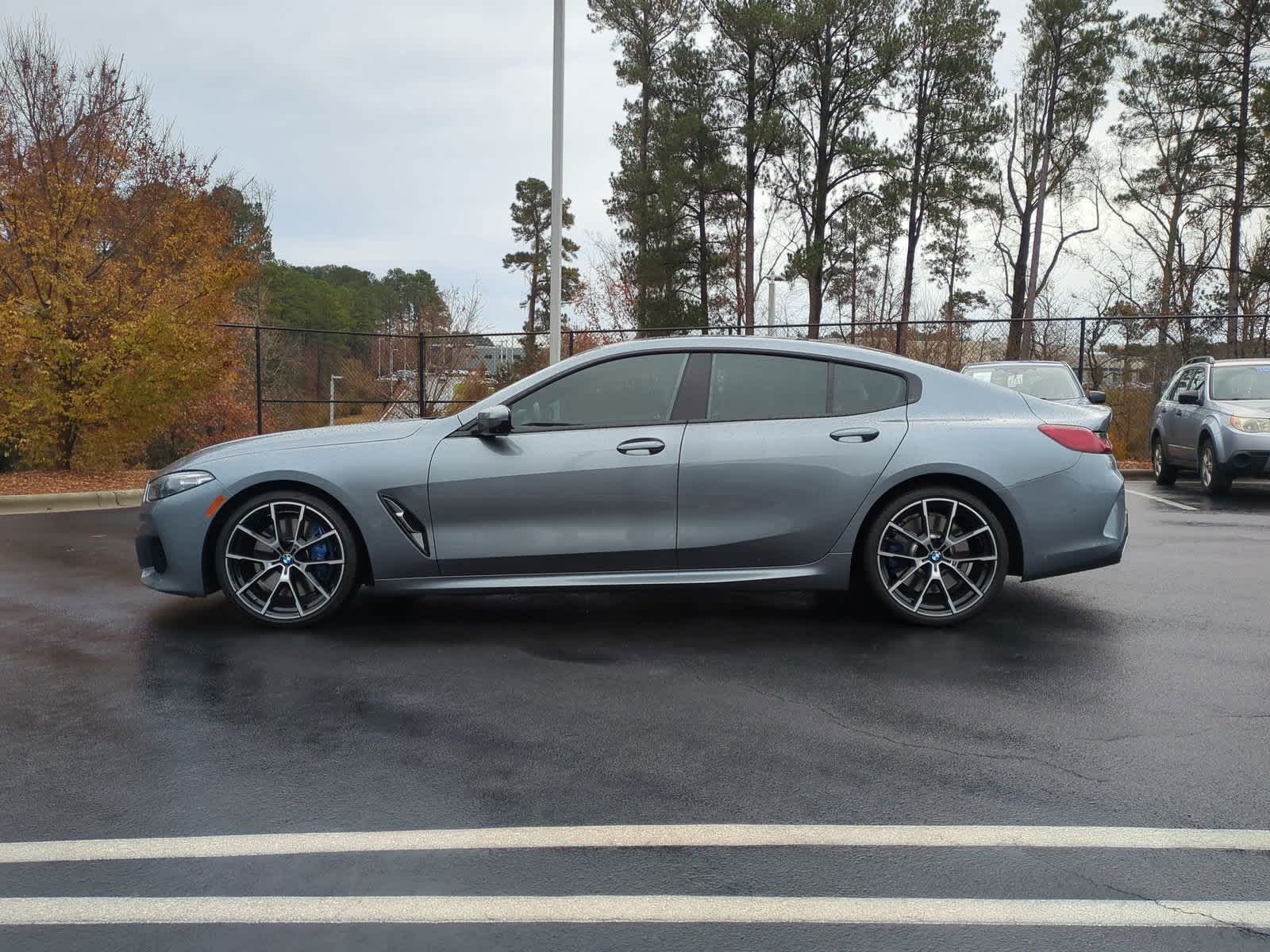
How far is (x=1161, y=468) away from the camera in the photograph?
14.8 meters

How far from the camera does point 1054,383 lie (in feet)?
41.1

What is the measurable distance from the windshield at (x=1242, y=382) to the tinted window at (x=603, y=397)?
33.2 feet

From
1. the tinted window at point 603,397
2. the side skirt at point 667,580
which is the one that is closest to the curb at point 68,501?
the side skirt at point 667,580

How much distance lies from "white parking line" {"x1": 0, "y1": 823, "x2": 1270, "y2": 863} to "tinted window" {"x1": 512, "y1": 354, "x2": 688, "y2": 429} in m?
2.85

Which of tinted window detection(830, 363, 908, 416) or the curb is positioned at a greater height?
tinted window detection(830, 363, 908, 416)

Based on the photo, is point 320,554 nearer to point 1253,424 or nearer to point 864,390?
point 864,390

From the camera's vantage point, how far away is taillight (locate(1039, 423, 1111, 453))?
18.5 feet

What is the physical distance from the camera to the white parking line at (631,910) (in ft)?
8.49

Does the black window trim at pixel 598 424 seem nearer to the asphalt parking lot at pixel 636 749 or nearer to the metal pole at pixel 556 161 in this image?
A: the asphalt parking lot at pixel 636 749

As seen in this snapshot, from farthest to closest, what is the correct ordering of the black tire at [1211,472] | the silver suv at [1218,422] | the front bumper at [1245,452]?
the black tire at [1211,472], the silver suv at [1218,422], the front bumper at [1245,452]

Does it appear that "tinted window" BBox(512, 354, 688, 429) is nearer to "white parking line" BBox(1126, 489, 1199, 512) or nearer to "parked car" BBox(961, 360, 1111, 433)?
"parked car" BBox(961, 360, 1111, 433)

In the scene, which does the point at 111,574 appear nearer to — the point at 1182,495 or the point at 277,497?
the point at 277,497

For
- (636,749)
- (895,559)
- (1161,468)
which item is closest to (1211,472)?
(1161,468)

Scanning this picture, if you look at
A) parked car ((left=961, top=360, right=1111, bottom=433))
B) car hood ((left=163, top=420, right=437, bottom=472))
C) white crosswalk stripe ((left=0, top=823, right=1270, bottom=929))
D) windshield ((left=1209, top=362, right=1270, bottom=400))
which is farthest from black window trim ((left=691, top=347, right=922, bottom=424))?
windshield ((left=1209, top=362, right=1270, bottom=400))
